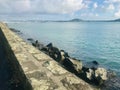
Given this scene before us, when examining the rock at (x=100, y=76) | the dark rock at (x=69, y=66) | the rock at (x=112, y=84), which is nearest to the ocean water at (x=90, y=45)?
the rock at (x=112, y=84)

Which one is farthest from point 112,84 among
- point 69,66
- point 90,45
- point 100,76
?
point 90,45

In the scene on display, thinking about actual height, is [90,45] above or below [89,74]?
below

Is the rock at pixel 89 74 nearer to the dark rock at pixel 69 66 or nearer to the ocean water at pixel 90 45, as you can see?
the dark rock at pixel 69 66

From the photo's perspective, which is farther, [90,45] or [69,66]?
[90,45]

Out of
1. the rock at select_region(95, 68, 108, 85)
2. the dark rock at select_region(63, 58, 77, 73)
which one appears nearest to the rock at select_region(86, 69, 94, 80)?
the rock at select_region(95, 68, 108, 85)

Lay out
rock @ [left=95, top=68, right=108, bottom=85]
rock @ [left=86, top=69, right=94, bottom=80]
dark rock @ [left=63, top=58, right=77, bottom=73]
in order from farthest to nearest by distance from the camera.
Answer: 1. dark rock @ [left=63, top=58, right=77, bottom=73]
2. rock @ [left=86, top=69, right=94, bottom=80]
3. rock @ [left=95, top=68, right=108, bottom=85]

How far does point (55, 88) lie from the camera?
18.0ft

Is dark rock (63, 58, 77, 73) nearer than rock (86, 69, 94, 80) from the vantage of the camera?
No

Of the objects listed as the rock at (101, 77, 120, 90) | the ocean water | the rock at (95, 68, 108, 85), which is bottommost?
the ocean water

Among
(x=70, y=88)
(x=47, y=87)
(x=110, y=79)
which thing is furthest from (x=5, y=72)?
(x=110, y=79)

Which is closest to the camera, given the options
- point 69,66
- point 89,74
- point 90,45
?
point 89,74

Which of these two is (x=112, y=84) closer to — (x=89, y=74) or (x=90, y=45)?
(x=89, y=74)

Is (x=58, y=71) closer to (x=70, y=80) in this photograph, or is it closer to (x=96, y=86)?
(x=70, y=80)

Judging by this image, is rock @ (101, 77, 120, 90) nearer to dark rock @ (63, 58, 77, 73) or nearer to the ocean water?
dark rock @ (63, 58, 77, 73)
